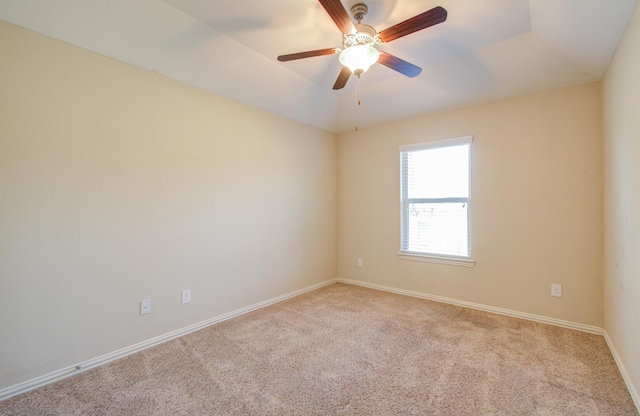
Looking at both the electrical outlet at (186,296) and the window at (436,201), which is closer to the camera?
the electrical outlet at (186,296)

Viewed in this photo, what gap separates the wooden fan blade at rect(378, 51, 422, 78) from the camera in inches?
77.2

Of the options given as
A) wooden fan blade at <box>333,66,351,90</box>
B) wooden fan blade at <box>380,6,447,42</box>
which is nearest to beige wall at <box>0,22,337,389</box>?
wooden fan blade at <box>333,66,351,90</box>

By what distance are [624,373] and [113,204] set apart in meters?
3.75

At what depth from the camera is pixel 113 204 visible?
7.12ft

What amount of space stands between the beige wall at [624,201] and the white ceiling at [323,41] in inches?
9.7

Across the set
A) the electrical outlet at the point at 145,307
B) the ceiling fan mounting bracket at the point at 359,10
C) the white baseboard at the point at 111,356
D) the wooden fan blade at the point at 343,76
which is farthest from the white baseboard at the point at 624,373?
the electrical outlet at the point at 145,307

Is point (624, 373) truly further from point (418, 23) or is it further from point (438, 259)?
point (418, 23)

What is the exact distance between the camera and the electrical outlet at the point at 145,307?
7.61 feet

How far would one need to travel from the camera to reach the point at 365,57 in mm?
1824

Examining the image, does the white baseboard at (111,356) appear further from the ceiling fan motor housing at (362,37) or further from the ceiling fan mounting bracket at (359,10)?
the ceiling fan mounting bracket at (359,10)

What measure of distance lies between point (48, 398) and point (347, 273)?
330 centimetres

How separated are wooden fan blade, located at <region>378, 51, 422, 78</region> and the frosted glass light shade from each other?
11 cm

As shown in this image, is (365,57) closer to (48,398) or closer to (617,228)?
(617,228)

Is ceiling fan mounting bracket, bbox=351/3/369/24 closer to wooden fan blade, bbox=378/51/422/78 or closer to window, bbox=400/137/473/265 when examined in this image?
wooden fan blade, bbox=378/51/422/78
